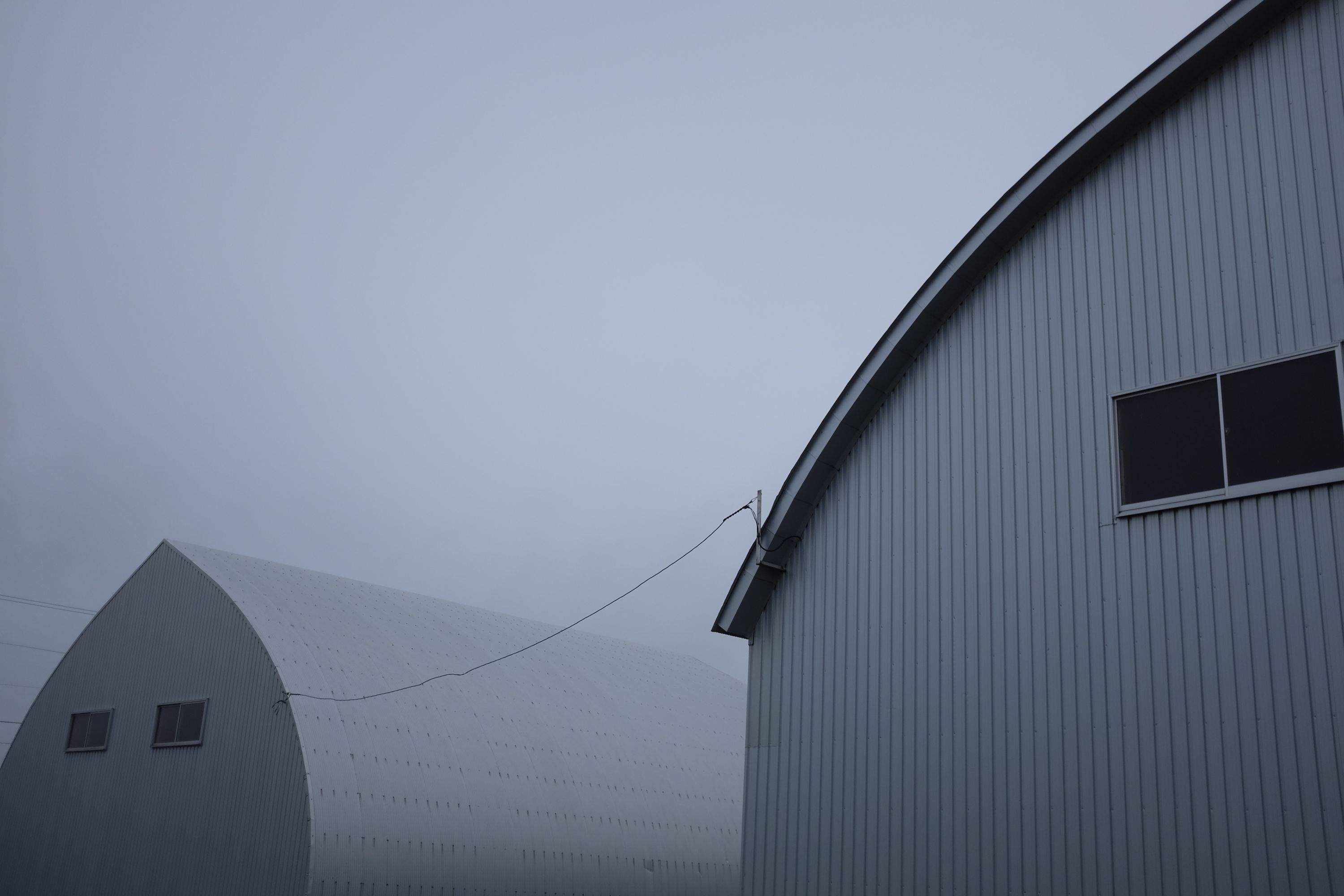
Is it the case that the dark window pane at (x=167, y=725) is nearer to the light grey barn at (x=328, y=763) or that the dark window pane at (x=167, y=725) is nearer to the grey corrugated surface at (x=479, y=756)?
the light grey barn at (x=328, y=763)

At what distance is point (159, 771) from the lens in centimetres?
2305

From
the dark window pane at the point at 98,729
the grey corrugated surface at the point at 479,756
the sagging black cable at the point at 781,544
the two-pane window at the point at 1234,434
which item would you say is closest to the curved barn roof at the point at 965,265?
the sagging black cable at the point at 781,544

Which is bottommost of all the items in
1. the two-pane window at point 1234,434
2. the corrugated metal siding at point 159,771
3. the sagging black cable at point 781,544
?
the corrugated metal siding at point 159,771

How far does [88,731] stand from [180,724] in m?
4.18

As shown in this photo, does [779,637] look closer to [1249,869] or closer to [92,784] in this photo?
[1249,869]

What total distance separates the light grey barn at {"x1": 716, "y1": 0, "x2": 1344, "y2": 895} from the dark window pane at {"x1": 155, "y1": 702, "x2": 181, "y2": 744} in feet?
46.7

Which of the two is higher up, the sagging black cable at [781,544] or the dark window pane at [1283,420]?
the dark window pane at [1283,420]

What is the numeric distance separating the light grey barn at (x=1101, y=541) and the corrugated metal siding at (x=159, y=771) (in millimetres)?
10401

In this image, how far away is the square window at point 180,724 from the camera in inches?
891

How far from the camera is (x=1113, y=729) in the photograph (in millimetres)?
11211

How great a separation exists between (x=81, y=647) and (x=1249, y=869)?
84.7ft

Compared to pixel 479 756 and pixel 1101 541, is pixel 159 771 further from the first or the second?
pixel 1101 541

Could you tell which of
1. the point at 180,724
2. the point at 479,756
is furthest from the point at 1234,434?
the point at 180,724

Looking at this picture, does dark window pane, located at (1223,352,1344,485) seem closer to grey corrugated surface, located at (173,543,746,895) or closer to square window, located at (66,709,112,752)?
grey corrugated surface, located at (173,543,746,895)
